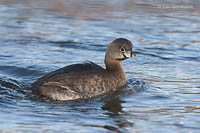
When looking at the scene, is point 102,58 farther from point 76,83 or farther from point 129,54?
point 76,83

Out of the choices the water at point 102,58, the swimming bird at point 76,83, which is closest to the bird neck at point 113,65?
the swimming bird at point 76,83

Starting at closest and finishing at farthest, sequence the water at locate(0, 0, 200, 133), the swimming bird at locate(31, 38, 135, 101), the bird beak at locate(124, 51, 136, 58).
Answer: the water at locate(0, 0, 200, 133) < the swimming bird at locate(31, 38, 135, 101) < the bird beak at locate(124, 51, 136, 58)

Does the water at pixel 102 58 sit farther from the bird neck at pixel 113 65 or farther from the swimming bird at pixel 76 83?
the bird neck at pixel 113 65

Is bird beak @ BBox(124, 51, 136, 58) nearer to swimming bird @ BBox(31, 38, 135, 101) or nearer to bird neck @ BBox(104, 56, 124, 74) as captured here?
bird neck @ BBox(104, 56, 124, 74)

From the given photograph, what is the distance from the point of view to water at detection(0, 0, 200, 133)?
8070mm

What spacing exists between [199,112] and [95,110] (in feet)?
5.57

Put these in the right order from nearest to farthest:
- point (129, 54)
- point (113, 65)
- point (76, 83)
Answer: point (76, 83), point (129, 54), point (113, 65)

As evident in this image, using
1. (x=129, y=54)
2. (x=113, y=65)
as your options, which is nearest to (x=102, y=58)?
(x=113, y=65)

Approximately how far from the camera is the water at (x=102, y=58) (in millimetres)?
8070

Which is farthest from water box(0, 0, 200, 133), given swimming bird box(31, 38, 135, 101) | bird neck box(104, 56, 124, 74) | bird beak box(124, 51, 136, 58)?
bird beak box(124, 51, 136, 58)

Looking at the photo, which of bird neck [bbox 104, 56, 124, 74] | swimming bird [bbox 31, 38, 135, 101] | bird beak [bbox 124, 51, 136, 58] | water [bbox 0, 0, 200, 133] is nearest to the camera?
water [bbox 0, 0, 200, 133]

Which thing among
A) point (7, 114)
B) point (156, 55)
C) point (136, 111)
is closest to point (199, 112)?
point (136, 111)

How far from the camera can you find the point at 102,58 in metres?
12.6

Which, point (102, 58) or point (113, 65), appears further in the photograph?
point (102, 58)
